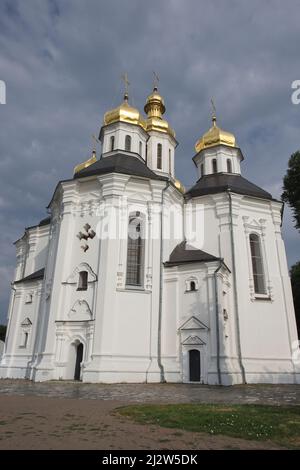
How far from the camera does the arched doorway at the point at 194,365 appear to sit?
18.3 metres

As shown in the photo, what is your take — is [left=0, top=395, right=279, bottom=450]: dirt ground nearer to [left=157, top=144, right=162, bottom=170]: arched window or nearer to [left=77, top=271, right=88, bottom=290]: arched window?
[left=77, top=271, right=88, bottom=290]: arched window

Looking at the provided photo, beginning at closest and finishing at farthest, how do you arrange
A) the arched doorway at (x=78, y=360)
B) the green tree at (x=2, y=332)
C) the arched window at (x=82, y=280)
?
the arched doorway at (x=78, y=360) → the arched window at (x=82, y=280) → the green tree at (x=2, y=332)

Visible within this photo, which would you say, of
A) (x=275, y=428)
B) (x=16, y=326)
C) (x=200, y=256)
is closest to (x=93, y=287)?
(x=200, y=256)

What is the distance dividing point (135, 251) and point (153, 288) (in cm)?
237

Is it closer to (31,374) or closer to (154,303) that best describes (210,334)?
(154,303)

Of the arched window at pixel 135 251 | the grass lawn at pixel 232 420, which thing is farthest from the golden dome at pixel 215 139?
the grass lawn at pixel 232 420

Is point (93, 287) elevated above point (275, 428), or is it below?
above

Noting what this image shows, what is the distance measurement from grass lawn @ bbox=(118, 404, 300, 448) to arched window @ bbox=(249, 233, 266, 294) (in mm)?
13541

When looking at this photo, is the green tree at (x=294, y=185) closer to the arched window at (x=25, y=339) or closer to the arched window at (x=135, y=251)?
the arched window at (x=135, y=251)

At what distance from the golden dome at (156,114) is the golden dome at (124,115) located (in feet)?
9.46

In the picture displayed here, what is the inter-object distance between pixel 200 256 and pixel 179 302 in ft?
9.52

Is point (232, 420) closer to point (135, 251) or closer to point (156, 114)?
point (135, 251)

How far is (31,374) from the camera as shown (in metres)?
19.4
